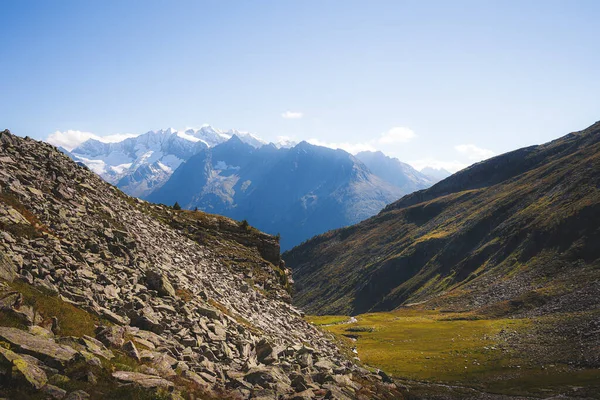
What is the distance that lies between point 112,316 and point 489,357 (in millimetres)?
74272

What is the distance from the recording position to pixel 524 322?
104312 millimetres

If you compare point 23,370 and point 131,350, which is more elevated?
point 23,370

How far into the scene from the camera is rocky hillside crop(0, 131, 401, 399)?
1691 centimetres

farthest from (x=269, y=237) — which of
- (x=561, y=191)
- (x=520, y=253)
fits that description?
(x=561, y=191)

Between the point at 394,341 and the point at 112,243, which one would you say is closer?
the point at 112,243

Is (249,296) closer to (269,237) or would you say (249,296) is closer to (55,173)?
(55,173)

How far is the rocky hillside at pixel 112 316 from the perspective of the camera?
16.9 m

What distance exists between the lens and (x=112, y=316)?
2417 centimetres

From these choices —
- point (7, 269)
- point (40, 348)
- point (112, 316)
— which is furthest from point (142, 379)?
point (7, 269)

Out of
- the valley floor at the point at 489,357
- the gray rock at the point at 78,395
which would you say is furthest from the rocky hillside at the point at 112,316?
the valley floor at the point at 489,357

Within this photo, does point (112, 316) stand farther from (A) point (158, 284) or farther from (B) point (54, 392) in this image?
(B) point (54, 392)

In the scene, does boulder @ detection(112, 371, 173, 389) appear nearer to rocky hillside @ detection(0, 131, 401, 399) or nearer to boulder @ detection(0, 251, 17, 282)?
rocky hillside @ detection(0, 131, 401, 399)

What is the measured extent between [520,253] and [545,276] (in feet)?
101

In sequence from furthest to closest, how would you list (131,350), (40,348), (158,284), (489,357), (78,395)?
(489,357) → (158,284) → (131,350) → (40,348) → (78,395)
